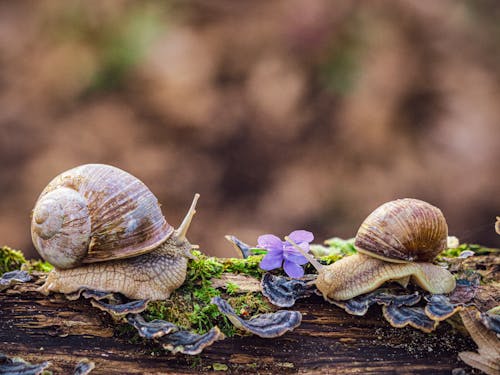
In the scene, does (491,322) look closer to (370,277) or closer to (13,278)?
(370,277)

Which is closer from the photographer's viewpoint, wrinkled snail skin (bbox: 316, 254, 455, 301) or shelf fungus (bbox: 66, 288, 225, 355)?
shelf fungus (bbox: 66, 288, 225, 355)

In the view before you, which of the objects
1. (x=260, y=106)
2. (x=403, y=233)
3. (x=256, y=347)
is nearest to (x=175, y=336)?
(x=256, y=347)

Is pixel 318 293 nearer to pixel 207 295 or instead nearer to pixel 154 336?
pixel 207 295

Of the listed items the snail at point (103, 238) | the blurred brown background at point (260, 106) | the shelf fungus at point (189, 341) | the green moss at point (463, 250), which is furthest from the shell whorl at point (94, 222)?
the blurred brown background at point (260, 106)

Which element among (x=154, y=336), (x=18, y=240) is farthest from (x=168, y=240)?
(x=18, y=240)

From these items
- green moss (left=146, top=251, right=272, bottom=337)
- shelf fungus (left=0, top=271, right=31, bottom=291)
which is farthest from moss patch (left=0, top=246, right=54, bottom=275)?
green moss (left=146, top=251, right=272, bottom=337)

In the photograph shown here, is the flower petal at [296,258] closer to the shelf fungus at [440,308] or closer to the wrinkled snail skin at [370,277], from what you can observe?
the wrinkled snail skin at [370,277]

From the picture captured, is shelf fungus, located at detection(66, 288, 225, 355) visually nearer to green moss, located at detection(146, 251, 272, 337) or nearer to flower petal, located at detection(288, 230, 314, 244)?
green moss, located at detection(146, 251, 272, 337)
